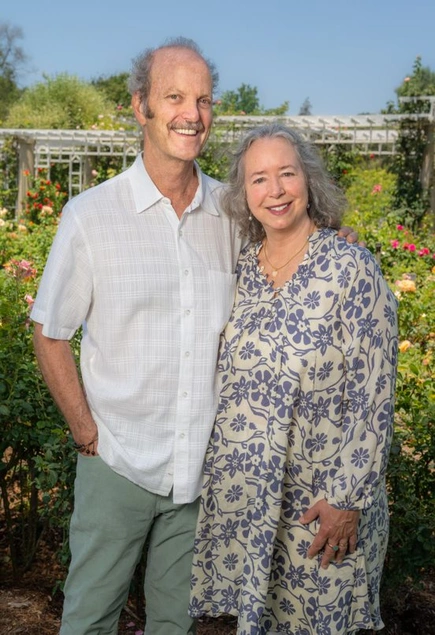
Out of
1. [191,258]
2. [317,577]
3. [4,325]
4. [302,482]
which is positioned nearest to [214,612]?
[317,577]

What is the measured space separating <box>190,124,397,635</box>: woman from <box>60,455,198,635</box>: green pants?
79mm

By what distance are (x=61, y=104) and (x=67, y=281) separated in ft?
79.5

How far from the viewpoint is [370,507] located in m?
2.15

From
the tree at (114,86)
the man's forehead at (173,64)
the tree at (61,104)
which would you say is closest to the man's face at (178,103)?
the man's forehead at (173,64)

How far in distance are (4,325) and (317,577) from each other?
1514mm

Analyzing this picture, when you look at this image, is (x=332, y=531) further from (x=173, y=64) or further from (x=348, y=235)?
(x=173, y=64)

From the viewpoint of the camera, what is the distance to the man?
2135 millimetres

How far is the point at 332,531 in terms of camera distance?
2.07 metres

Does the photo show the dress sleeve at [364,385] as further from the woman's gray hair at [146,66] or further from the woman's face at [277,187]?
the woman's gray hair at [146,66]

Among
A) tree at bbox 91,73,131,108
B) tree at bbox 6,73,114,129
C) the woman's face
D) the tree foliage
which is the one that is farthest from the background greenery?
tree at bbox 91,73,131,108

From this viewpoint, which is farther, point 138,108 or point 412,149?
point 412,149

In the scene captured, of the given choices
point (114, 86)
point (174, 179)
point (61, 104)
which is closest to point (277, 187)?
point (174, 179)

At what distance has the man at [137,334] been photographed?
2.13m

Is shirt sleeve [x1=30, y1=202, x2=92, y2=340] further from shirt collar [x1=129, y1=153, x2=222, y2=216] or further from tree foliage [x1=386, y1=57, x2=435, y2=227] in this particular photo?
tree foliage [x1=386, y1=57, x2=435, y2=227]
